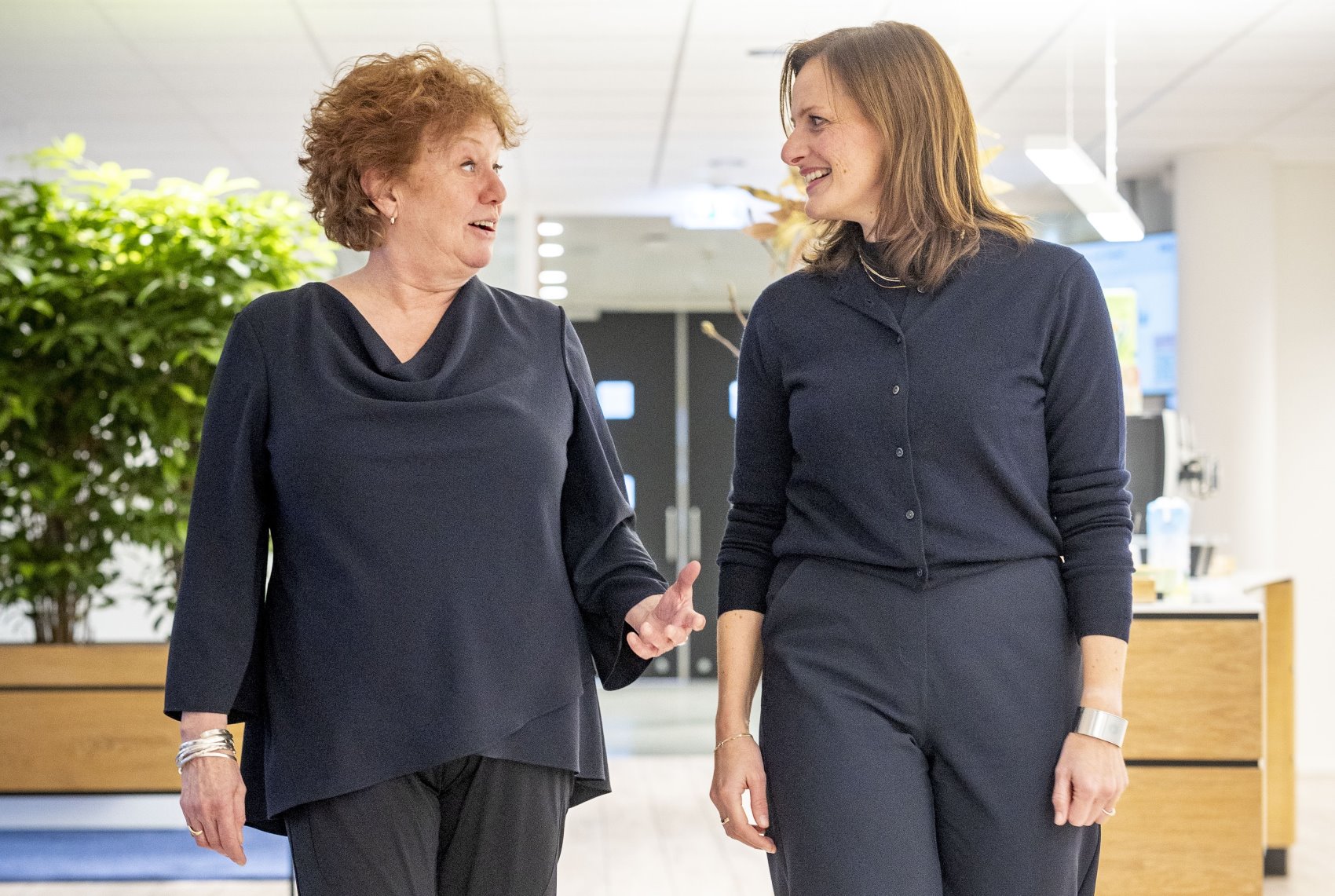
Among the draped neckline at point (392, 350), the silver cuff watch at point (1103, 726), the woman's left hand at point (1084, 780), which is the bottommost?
the woman's left hand at point (1084, 780)

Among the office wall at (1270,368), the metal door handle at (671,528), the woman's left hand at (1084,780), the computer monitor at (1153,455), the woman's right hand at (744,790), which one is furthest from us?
the metal door handle at (671,528)

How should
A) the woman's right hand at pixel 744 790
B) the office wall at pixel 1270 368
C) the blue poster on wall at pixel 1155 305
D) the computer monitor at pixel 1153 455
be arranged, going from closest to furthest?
the woman's right hand at pixel 744 790
the computer monitor at pixel 1153 455
the office wall at pixel 1270 368
the blue poster on wall at pixel 1155 305

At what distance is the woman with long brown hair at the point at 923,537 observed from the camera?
4.63 ft

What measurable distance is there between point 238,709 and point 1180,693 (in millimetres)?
2648

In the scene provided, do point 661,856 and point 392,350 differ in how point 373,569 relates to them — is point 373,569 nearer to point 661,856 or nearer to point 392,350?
point 392,350

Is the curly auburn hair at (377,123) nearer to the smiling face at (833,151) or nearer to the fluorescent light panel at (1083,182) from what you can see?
the smiling face at (833,151)

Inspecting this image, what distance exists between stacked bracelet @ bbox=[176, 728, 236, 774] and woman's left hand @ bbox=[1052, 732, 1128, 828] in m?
0.89

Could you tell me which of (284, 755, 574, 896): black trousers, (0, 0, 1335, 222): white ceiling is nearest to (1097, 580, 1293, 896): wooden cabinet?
(0, 0, 1335, 222): white ceiling

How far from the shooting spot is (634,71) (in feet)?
18.0

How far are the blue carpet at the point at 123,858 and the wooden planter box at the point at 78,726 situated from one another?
0.19m

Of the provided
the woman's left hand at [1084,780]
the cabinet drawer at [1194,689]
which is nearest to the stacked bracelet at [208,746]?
the woman's left hand at [1084,780]

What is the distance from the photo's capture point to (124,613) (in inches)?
272

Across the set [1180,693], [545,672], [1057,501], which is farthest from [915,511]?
[1180,693]

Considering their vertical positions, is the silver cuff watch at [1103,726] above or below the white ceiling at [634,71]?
below
